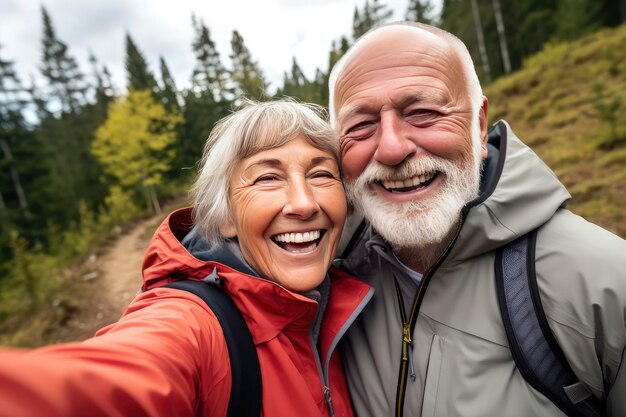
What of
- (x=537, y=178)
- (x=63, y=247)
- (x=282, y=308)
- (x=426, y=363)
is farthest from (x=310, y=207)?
(x=63, y=247)

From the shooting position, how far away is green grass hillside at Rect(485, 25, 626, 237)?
648 centimetres

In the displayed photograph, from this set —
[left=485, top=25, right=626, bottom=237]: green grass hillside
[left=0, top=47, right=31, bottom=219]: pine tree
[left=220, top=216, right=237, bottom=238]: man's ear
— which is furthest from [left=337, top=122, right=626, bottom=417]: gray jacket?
[left=0, top=47, right=31, bottom=219]: pine tree

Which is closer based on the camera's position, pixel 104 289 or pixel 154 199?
pixel 104 289

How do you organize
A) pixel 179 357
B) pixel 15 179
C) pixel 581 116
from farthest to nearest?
pixel 15 179
pixel 581 116
pixel 179 357

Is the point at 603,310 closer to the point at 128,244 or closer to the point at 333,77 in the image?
the point at 333,77

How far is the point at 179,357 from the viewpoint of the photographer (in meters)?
0.98

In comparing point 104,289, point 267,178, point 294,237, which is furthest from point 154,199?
point 294,237

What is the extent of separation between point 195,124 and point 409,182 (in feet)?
39.3

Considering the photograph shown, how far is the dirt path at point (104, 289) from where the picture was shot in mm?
7489

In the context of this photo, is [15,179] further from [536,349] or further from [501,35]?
[501,35]

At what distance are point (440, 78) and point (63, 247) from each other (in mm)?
17634

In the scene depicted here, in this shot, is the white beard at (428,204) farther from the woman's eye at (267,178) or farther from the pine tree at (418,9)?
the pine tree at (418,9)

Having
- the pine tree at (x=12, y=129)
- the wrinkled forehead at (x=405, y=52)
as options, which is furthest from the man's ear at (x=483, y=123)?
the pine tree at (x=12, y=129)

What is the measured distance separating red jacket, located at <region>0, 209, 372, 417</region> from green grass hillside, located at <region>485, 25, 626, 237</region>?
593 centimetres
